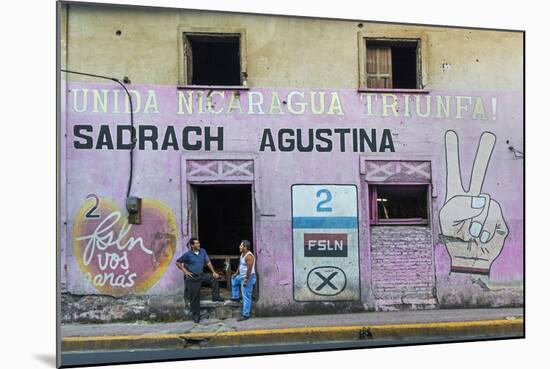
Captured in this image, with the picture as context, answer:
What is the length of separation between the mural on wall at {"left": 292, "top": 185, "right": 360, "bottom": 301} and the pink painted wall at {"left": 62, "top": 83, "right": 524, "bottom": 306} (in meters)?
0.11

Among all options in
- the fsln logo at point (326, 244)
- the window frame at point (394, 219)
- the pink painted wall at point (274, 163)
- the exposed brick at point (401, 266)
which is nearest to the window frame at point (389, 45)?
the pink painted wall at point (274, 163)

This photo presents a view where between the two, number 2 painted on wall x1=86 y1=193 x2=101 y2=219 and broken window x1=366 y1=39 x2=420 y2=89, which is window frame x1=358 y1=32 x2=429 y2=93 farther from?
number 2 painted on wall x1=86 y1=193 x2=101 y2=219

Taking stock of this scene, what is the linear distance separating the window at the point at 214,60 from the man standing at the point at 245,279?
207 cm

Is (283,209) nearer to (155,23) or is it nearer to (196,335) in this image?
(196,335)

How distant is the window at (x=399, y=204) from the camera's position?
867 centimetres

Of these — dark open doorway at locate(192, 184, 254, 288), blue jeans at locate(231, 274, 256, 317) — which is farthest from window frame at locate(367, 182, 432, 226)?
blue jeans at locate(231, 274, 256, 317)

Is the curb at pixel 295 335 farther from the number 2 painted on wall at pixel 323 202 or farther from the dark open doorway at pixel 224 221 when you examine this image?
the number 2 painted on wall at pixel 323 202

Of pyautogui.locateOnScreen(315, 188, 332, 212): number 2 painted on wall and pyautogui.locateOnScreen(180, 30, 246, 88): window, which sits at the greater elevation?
pyautogui.locateOnScreen(180, 30, 246, 88): window

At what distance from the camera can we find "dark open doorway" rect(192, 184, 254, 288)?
325 inches

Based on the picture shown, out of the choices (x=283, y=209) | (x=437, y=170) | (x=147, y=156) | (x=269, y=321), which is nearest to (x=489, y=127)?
(x=437, y=170)

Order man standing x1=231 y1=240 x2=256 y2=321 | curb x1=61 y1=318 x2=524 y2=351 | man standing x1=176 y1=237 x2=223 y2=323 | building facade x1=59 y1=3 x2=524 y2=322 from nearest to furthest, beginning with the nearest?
curb x1=61 y1=318 x2=524 y2=351
building facade x1=59 y1=3 x2=524 y2=322
man standing x1=176 y1=237 x2=223 y2=323
man standing x1=231 y1=240 x2=256 y2=321

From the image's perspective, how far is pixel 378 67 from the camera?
8.78 m

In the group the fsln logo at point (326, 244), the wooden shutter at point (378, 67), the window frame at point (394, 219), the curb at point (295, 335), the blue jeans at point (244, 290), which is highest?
the wooden shutter at point (378, 67)

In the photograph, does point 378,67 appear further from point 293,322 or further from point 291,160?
point 293,322
